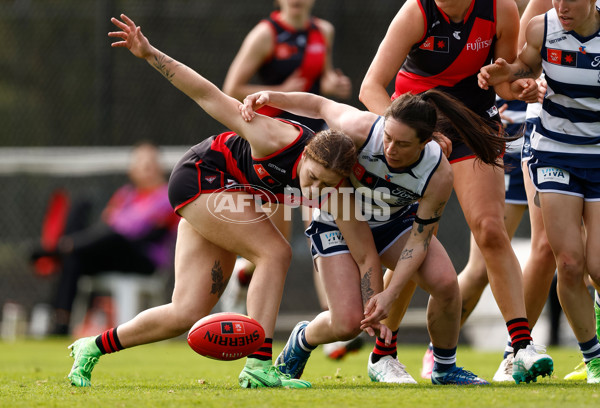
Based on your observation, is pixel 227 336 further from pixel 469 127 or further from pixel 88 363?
pixel 469 127

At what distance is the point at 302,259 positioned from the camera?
10.0m

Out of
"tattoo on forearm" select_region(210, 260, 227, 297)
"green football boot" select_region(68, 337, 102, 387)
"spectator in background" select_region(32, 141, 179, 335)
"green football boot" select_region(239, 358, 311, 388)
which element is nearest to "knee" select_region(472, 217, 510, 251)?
"green football boot" select_region(239, 358, 311, 388)

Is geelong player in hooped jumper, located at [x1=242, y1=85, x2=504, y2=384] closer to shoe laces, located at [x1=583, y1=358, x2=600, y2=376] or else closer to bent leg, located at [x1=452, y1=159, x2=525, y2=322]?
bent leg, located at [x1=452, y1=159, x2=525, y2=322]

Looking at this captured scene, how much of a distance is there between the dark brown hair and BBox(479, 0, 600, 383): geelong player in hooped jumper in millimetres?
854

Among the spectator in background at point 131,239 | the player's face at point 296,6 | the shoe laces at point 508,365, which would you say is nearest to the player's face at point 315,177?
the shoe laces at point 508,365

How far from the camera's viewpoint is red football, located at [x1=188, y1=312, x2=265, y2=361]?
4.11 meters

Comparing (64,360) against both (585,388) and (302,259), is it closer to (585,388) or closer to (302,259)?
(302,259)

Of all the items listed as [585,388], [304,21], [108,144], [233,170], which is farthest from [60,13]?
[585,388]

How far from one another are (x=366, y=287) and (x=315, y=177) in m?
0.64

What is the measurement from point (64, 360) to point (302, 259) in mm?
3564

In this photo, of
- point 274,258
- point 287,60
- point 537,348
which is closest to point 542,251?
point 537,348

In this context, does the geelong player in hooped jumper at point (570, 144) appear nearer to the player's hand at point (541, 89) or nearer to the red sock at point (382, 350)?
the player's hand at point (541, 89)

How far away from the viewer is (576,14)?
4.29 meters

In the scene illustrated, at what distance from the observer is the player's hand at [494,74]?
4.42m
